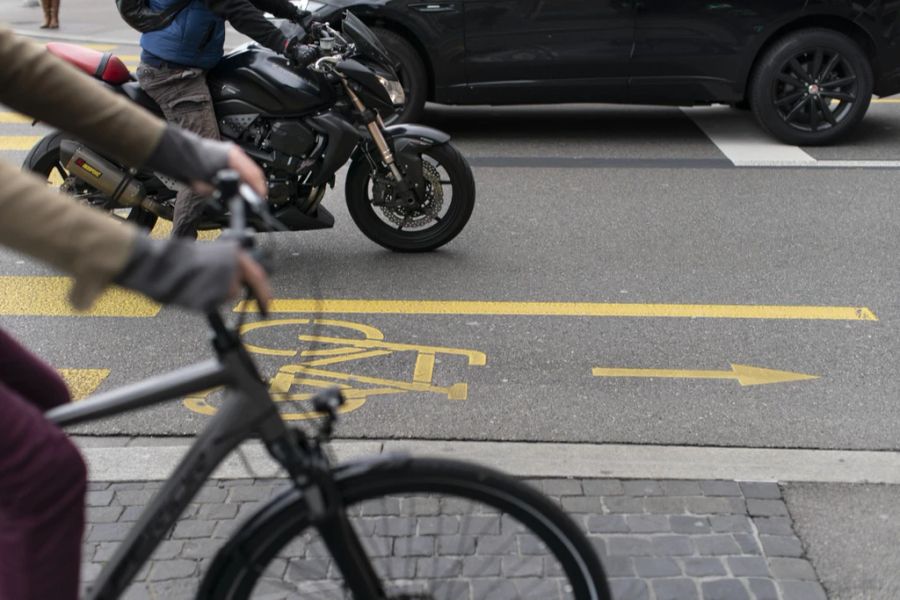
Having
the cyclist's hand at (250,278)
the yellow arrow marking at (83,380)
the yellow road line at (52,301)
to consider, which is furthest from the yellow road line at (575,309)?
the cyclist's hand at (250,278)

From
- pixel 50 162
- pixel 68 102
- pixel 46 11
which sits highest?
pixel 46 11

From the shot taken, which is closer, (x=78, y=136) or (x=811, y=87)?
(x=78, y=136)

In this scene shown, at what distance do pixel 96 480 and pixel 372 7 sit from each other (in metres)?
5.19

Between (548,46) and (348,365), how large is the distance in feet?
13.6

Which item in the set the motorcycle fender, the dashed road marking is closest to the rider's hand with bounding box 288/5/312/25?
the motorcycle fender

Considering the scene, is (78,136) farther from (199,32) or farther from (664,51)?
(664,51)

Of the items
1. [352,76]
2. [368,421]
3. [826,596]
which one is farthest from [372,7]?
[826,596]

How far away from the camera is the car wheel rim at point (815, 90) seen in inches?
307

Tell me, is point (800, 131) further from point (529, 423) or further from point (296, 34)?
point (529, 423)

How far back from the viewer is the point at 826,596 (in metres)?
2.97

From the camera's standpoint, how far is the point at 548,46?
7836mm

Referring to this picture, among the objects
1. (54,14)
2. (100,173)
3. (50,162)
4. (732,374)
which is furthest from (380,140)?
(54,14)

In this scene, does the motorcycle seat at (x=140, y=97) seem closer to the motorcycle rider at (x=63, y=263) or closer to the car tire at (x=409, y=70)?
the car tire at (x=409, y=70)

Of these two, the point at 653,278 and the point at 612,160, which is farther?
the point at 612,160
